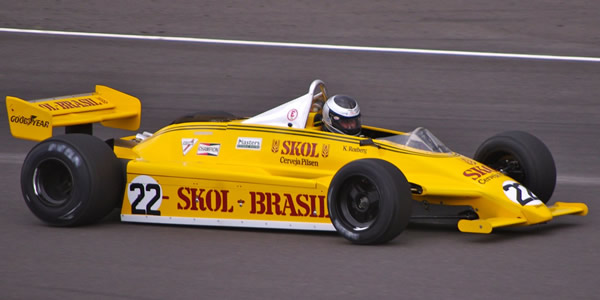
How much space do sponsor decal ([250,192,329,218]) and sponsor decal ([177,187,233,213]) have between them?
24cm

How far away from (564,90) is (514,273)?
7.50m

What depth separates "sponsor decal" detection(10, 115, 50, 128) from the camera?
850 cm

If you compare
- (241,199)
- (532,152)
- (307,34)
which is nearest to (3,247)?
(241,199)

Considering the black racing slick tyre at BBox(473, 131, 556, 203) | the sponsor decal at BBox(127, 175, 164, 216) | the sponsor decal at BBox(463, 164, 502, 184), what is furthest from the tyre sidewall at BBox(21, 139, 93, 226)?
the black racing slick tyre at BBox(473, 131, 556, 203)

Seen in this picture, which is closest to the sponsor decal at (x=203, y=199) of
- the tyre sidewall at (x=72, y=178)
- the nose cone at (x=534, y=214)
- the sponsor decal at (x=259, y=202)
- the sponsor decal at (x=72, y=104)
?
the sponsor decal at (x=259, y=202)

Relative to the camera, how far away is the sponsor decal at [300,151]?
7.82 meters

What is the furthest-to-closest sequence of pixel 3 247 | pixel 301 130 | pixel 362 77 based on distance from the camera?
pixel 362 77, pixel 301 130, pixel 3 247

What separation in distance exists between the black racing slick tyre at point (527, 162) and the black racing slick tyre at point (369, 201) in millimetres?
1609

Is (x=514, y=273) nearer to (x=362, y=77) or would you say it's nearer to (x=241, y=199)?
(x=241, y=199)

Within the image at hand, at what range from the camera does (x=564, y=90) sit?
13367 millimetres

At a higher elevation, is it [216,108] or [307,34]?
[307,34]

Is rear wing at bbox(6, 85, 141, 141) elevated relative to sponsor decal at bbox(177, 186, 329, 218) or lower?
elevated

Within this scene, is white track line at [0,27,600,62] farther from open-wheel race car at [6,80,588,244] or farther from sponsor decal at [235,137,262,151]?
sponsor decal at [235,137,262,151]

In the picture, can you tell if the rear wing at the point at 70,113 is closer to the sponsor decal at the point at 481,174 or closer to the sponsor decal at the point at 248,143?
the sponsor decal at the point at 248,143
